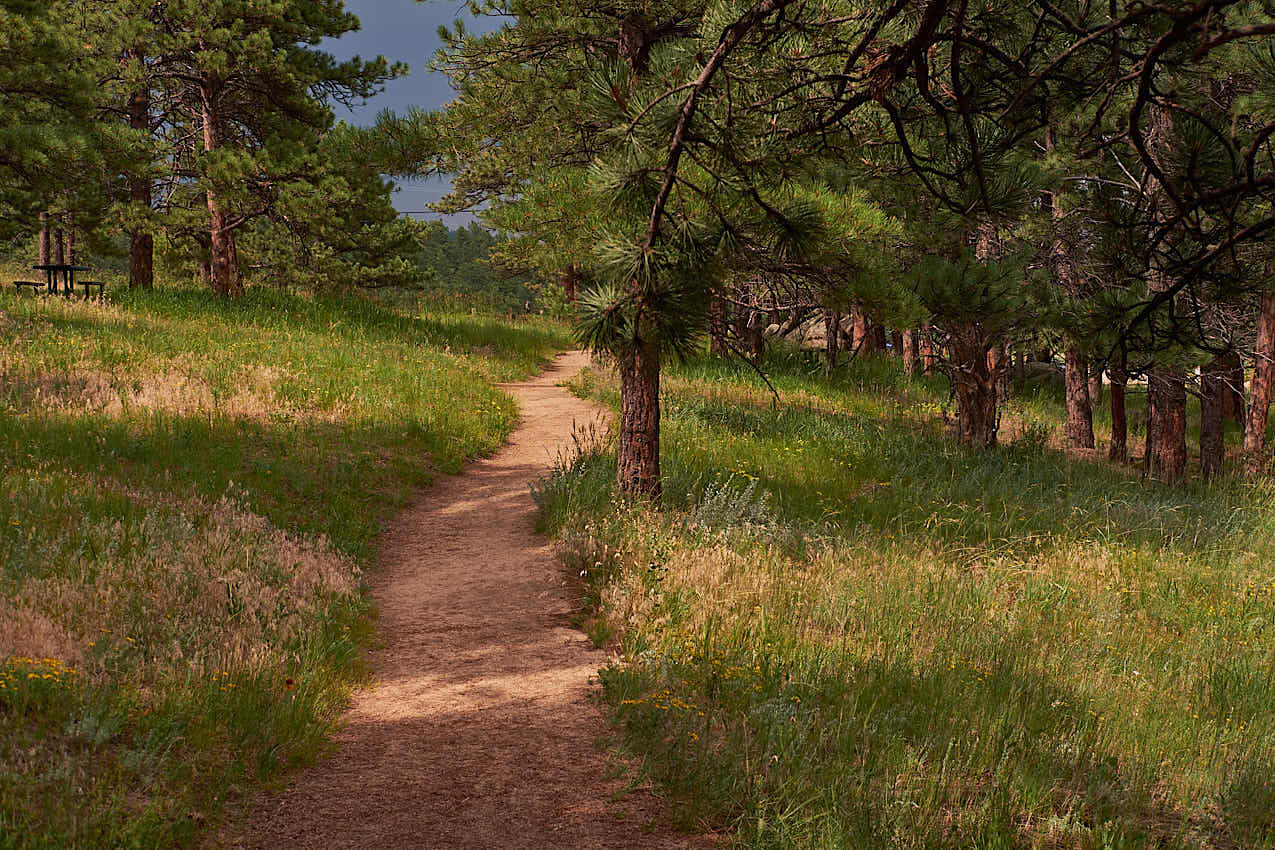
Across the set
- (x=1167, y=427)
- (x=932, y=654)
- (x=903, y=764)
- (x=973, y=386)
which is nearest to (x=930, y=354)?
(x=973, y=386)

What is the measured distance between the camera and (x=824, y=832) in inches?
136

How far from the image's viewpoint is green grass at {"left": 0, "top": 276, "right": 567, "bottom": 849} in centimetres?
368

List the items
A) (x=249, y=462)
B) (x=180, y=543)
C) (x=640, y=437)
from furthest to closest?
(x=249, y=462), (x=640, y=437), (x=180, y=543)

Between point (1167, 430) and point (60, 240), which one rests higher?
point (60, 240)

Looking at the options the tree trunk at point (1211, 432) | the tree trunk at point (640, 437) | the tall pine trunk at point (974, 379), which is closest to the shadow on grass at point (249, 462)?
the tree trunk at point (640, 437)

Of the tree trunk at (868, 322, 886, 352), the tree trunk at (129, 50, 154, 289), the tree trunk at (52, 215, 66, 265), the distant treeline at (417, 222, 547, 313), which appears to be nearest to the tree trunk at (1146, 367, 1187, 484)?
the tree trunk at (868, 322, 886, 352)

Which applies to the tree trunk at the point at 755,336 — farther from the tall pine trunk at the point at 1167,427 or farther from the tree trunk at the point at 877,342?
the tall pine trunk at the point at 1167,427

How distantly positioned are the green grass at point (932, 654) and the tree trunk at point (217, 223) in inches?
511

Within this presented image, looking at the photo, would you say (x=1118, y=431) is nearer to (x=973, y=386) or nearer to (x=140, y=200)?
(x=973, y=386)

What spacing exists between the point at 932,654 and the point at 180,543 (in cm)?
545

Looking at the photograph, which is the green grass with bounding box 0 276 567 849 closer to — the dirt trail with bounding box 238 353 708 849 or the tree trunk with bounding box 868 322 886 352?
A: the dirt trail with bounding box 238 353 708 849

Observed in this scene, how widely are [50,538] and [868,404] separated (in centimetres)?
1384

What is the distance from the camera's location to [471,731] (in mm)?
4652

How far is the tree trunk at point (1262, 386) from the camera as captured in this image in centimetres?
1525
